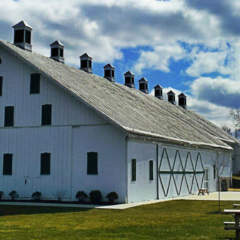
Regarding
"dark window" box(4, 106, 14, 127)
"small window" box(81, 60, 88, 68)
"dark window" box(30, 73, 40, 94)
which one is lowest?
"dark window" box(4, 106, 14, 127)

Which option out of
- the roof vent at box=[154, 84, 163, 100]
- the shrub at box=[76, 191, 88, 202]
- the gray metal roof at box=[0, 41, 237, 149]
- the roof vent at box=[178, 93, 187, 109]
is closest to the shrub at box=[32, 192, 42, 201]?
the shrub at box=[76, 191, 88, 202]

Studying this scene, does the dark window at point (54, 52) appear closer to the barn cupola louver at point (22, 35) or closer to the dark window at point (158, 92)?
the barn cupola louver at point (22, 35)

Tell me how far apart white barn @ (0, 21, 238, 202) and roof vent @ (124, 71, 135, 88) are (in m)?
14.4

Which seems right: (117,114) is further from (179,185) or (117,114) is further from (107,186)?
(179,185)

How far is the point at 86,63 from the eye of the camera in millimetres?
38469

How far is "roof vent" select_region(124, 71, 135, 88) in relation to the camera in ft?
154

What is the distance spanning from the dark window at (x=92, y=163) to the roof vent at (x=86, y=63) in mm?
12866

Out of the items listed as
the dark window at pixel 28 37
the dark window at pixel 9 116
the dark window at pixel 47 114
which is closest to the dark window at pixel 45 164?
the dark window at pixel 47 114

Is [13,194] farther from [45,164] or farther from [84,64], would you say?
[84,64]

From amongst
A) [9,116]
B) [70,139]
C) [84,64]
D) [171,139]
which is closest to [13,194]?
[9,116]

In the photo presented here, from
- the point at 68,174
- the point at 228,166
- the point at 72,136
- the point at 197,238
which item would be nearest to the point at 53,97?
the point at 72,136

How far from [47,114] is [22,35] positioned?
6860 millimetres

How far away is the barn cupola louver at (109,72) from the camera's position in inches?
1630

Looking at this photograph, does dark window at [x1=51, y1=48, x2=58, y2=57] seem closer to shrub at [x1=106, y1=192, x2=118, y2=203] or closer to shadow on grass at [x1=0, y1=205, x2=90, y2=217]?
shrub at [x1=106, y1=192, x2=118, y2=203]
